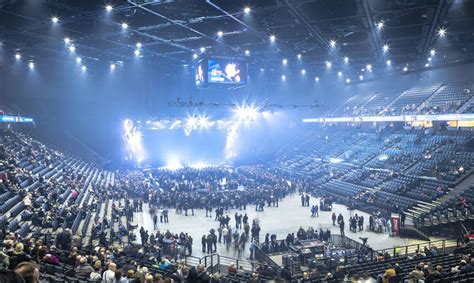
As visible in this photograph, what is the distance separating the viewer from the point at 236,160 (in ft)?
163

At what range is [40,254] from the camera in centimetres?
895

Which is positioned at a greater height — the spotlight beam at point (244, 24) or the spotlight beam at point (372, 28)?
the spotlight beam at point (244, 24)

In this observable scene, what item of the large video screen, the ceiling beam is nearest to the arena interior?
the large video screen

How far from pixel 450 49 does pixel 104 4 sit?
2827 cm

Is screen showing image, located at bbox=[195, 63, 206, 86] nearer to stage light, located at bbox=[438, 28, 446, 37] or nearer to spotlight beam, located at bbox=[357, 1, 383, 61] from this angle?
spotlight beam, located at bbox=[357, 1, 383, 61]

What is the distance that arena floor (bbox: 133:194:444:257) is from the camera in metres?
18.9

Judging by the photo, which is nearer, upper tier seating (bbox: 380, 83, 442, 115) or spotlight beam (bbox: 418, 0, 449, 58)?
spotlight beam (bbox: 418, 0, 449, 58)

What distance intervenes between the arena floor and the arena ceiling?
473 inches

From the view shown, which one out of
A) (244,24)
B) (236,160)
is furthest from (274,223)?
(236,160)

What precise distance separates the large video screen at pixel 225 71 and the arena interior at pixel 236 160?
0.45 feet

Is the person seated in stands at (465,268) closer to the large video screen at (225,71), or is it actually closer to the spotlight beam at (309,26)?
the spotlight beam at (309,26)

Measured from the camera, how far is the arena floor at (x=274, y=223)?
61.9ft

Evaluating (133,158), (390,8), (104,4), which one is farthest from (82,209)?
(133,158)

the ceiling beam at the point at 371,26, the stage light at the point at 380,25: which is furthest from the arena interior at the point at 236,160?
the stage light at the point at 380,25
